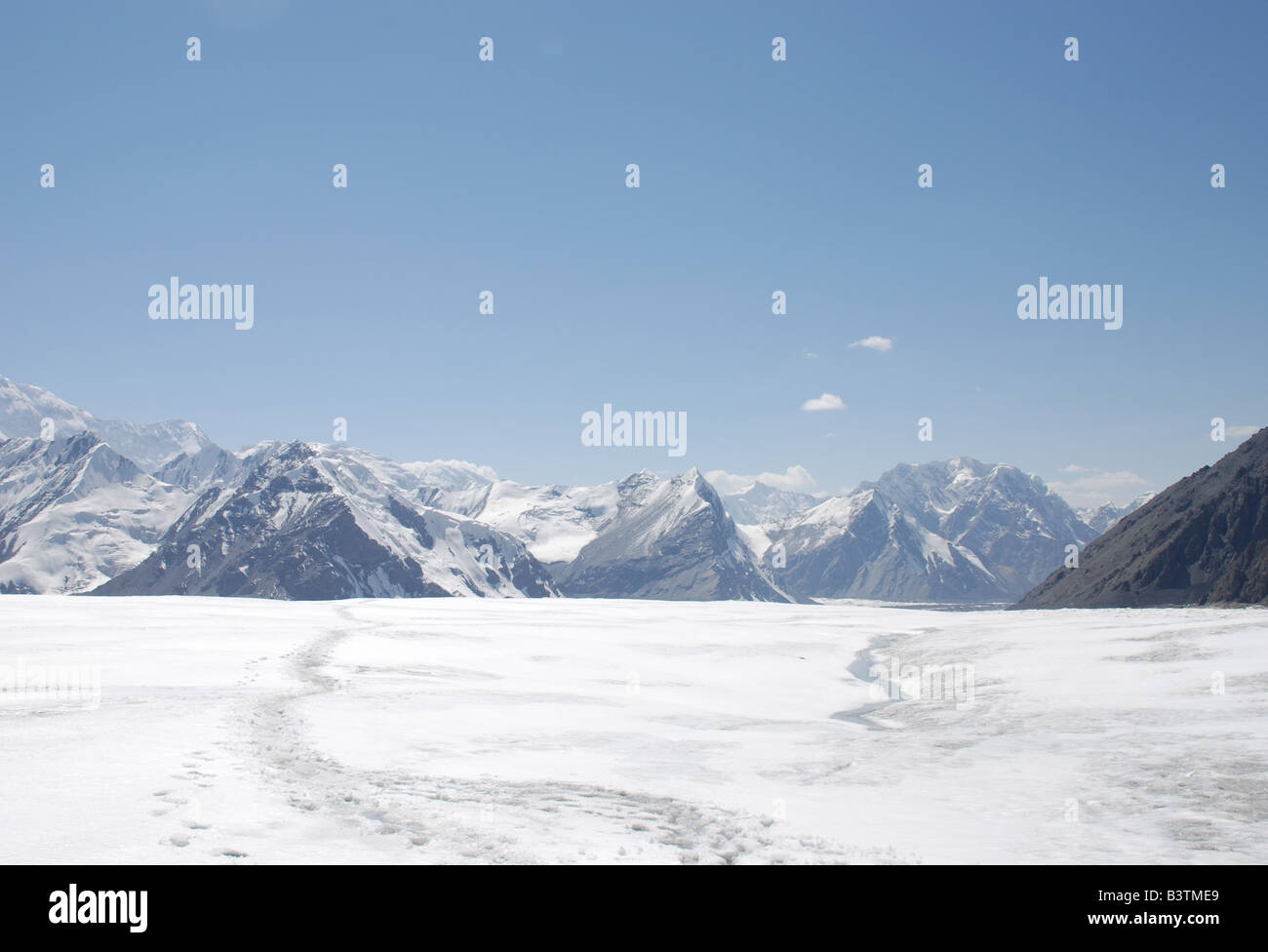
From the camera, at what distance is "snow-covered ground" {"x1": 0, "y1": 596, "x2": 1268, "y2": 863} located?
48.3 feet

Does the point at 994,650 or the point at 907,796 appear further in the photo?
the point at 994,650

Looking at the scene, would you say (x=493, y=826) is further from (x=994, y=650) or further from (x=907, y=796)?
(x=994, y=650)

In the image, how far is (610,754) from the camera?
2352 cm

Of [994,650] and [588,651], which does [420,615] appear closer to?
[588,651]

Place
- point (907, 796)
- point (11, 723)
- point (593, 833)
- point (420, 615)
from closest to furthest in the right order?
1. point (593, 833)
2. point (907, 796)
3. point (11, 723)
4. point (420, 615)

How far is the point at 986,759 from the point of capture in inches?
955

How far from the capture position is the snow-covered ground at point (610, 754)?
Result: 14.7 m

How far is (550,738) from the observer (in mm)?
25281
